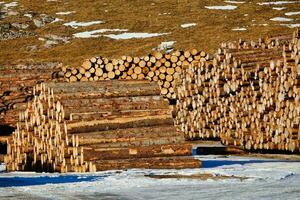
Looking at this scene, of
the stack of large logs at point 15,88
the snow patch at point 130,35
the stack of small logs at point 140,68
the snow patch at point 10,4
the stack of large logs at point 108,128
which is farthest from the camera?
the snow patch at point 10,4

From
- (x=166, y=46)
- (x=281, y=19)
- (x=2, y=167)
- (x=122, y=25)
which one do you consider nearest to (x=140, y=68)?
(x=2, y=167)

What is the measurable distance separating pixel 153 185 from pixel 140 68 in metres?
16.6

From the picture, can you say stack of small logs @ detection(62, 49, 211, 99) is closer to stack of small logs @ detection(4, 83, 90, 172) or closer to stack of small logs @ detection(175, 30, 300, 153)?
stack of small logs @ detection(175, 30, 300, 153)

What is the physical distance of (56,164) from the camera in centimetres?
1517

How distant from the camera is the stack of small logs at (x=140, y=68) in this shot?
27125mm

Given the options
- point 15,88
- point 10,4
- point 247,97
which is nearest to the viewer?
point 247,97

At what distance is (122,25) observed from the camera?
195 ft

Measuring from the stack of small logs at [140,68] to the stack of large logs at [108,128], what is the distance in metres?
11.4

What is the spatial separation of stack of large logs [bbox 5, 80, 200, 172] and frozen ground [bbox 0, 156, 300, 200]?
85 centimetres

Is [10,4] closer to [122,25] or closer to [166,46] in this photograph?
[122,25]

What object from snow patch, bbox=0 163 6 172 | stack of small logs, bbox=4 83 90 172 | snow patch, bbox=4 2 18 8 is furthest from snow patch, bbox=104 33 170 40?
stack of small logs, bbox=4 83 90 172

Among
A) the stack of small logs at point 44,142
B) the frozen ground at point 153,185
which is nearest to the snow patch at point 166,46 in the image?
the stack of small logs at point 44,142

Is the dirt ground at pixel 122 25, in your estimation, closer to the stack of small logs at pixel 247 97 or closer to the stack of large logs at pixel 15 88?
the stack of large logs at pixel 15 88

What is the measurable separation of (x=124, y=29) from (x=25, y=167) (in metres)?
41.5
